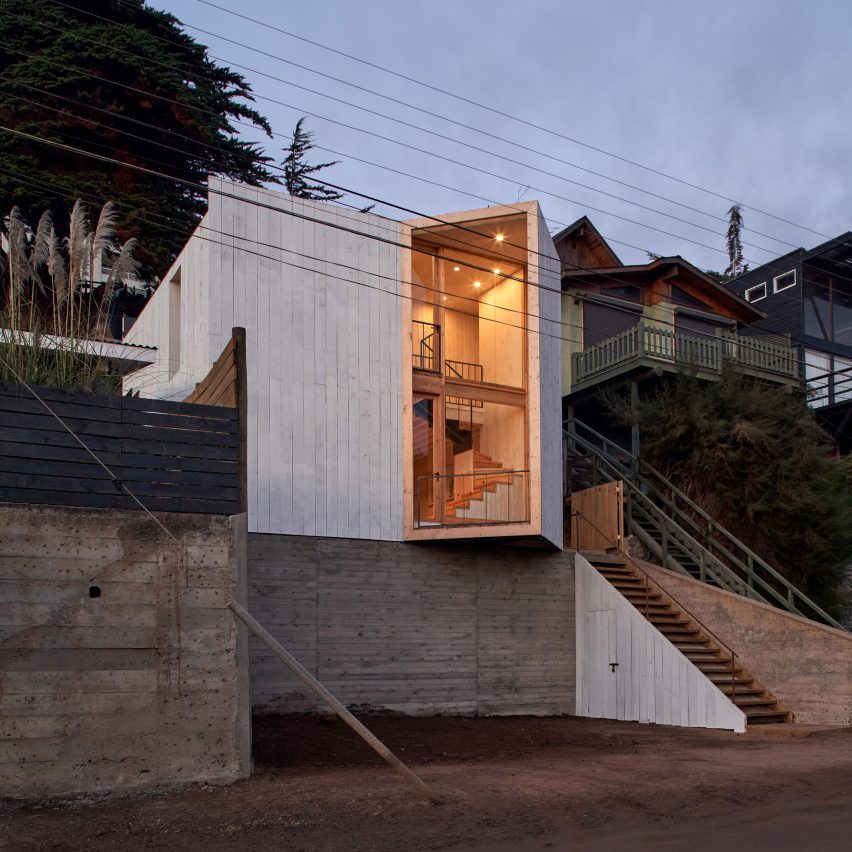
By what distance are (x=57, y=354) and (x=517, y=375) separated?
9459 millimetres

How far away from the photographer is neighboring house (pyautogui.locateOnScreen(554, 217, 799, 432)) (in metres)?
22.5

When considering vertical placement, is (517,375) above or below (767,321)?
below

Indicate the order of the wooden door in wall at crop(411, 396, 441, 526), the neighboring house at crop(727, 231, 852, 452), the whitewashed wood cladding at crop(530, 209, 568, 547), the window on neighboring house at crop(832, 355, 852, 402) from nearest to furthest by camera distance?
the wooden door in wall at crop(411, 396, 441, 526), the whitewashed wood cladding at crop(530, 209, 568, 547), the window on neighboring house at crop(832, 355, 852, 402), the neighboring house at crop(727, 231, 852, 452)

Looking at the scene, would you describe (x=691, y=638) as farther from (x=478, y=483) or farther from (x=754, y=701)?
(x=478, y=483)

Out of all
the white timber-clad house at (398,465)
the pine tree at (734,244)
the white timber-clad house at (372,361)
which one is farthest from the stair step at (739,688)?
the pine tree at (734,244)

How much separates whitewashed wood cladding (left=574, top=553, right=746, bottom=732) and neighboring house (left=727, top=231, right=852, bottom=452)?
15652mm

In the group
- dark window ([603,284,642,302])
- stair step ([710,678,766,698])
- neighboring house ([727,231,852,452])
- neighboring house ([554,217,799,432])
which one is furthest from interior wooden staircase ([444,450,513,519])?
neighboring house ([727,231,852,452])

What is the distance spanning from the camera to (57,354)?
9492mm

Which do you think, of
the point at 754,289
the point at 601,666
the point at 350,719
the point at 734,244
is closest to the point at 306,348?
the point at 601,666

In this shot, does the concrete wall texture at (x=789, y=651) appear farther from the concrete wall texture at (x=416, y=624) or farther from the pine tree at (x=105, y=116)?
the pine tree at (x=105, y=116)

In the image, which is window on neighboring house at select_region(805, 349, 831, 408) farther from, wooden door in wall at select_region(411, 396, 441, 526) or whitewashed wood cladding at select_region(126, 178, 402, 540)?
whitewashed wood cladding at select_region(126, 178, 402, 540)

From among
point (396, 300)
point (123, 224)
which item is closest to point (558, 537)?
point (396, 300)

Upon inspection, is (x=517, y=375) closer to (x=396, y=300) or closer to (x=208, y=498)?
(x=396, y=300)

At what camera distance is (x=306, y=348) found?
15.4 meters
